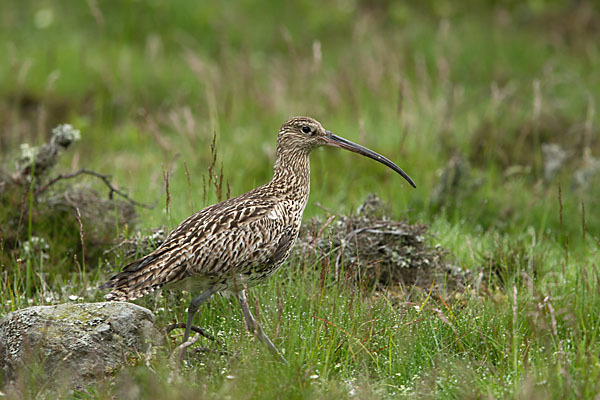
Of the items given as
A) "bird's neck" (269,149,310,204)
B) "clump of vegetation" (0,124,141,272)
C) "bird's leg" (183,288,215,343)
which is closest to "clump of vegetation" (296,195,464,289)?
"bird's neck" (269,149,310,204)

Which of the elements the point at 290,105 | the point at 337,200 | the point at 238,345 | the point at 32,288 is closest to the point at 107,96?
the point at 290,105

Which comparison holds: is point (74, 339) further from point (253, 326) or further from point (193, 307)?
point (253, 326)

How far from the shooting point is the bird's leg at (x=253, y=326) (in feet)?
16.0

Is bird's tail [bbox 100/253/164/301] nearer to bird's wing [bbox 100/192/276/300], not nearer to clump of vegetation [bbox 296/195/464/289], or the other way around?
bird's wing [bbox 100/192/276/300]

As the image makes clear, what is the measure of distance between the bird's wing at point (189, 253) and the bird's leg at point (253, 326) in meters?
0.27

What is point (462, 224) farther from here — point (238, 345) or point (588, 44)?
point (588, 44)

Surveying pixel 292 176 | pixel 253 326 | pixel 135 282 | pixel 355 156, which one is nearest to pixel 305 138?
pixel 292 176

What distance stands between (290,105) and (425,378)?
22.8ft

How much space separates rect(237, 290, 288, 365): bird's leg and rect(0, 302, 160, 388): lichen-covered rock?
592 millimetres

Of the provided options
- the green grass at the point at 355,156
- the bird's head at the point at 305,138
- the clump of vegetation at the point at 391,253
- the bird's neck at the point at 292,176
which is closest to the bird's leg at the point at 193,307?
the green grass at the point at 355,156

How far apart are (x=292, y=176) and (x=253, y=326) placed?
4.31 feet

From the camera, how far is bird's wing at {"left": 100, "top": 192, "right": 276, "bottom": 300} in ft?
17.0

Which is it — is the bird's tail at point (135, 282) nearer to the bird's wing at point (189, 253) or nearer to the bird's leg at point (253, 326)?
the bird's wing at point (189, 253)

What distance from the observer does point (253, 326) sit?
5316mm
